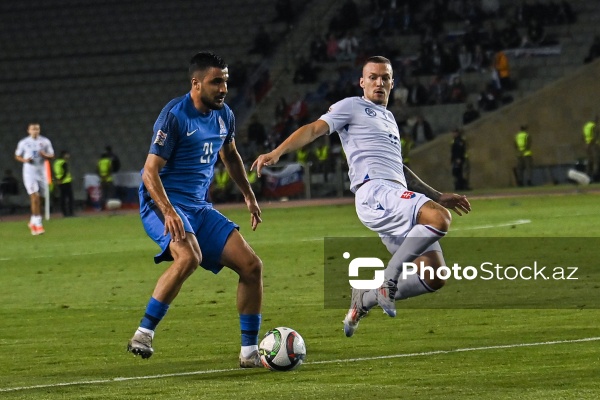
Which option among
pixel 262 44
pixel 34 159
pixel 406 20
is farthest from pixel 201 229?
pixel 262 44

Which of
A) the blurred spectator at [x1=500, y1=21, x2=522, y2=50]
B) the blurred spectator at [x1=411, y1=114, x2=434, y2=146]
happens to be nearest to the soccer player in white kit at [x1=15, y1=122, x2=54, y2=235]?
the blurred spectator at [x1=411, y1=114, x2=434, y2=146]

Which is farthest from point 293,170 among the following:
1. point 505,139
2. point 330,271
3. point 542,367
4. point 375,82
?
point 542,367

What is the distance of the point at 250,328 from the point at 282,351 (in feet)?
1.53

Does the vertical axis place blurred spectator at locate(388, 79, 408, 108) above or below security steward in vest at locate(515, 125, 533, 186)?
above

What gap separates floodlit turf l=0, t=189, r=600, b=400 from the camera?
827 cm

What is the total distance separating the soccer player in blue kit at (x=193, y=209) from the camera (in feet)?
30.2

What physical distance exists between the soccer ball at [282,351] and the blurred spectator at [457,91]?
30.4 meters

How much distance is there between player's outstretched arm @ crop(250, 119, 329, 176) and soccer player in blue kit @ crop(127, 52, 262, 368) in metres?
0.43

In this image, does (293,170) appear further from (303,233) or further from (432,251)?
(432,251)

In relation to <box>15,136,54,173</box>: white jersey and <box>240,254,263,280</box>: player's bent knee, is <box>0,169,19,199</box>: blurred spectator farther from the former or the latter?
<box>240,254,263,280</box>: player's bent knee

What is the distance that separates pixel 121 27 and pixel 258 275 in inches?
1519

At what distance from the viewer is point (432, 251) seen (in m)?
10.6

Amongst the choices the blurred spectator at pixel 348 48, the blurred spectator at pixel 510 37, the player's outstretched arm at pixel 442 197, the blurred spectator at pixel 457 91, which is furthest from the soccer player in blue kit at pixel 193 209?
the blurred spectator at pixel 348 48

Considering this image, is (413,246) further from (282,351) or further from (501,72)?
(501,72)
